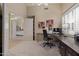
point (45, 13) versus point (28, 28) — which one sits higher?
point (45, 13)

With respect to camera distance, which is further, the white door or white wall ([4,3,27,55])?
the white door

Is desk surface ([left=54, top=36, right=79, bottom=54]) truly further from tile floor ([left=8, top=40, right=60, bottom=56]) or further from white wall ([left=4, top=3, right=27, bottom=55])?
white wall ([left=4, top=3, right=27, bottom=55])

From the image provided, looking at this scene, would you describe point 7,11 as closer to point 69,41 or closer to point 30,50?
point 30,50

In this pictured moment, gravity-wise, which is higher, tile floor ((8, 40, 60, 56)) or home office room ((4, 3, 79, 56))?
home office room ((4, 3, 79, 56))

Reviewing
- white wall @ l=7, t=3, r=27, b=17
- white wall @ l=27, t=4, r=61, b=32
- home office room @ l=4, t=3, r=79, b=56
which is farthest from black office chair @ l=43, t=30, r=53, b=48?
white wall @ l=7, t=3, r=27, b=17

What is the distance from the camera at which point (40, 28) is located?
6.48 feet

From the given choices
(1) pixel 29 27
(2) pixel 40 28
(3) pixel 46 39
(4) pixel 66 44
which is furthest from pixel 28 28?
(4) pixel 66 44

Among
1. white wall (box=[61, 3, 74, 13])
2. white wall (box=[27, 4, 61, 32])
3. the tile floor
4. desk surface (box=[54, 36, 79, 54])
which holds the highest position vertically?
white wall (box=[61, 3, 74, 13])

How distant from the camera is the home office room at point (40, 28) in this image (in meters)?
1.87

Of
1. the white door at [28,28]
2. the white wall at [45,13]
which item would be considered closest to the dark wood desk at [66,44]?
the white wall at [45,13]

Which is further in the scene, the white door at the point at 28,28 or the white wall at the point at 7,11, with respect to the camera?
the white door at the point at 28,28

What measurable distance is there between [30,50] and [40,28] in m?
0.38

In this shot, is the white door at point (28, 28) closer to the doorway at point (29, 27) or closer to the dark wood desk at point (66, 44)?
the doorway at point (29, 27)

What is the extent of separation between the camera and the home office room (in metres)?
1.87
